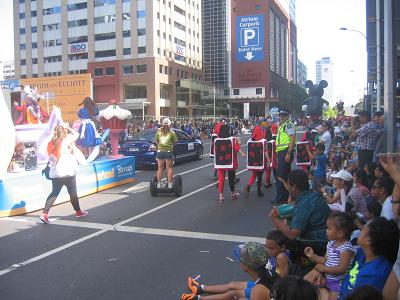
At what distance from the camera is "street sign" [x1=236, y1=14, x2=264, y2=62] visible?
93.5 meters

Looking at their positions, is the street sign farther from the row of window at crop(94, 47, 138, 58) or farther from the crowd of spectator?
the crowd of spectator

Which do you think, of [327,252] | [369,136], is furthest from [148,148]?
[327,252]

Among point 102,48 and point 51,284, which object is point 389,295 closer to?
point 51,284

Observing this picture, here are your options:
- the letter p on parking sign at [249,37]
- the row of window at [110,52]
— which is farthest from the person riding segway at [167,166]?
the letter p on parking sign at [249,37]

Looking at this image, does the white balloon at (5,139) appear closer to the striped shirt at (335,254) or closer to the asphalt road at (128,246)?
the asphalt road at (128,246)

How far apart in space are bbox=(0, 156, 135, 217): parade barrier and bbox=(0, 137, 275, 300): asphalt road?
0.33 metres

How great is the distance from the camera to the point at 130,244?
6754 mm

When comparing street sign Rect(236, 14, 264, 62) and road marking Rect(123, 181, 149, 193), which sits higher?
street sign Rect(236, 14, 264, 62)

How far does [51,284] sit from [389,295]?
146 inches

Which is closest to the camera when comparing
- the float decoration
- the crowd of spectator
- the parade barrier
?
the crowd of spectator

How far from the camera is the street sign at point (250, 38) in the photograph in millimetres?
93500

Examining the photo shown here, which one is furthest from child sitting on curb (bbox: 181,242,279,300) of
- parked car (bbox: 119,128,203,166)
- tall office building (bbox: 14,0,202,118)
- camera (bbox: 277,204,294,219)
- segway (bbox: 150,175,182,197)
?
tall office building (bbox: 14,0,202,118)

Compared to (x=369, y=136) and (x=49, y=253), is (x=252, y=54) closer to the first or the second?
(x=369, y=136)

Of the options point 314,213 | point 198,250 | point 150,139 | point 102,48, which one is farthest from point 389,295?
point 102,48
